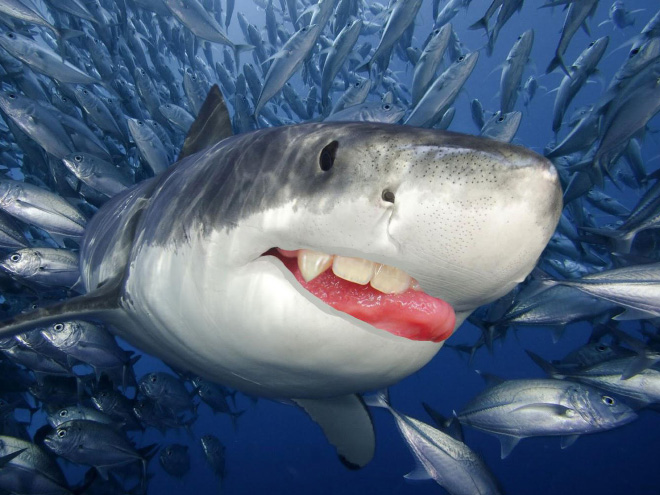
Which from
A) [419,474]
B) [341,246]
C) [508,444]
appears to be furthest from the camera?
[508,444]

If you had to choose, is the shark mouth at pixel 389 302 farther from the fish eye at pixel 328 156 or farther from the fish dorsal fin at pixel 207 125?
the fish dorsal fin at pixel 207 125

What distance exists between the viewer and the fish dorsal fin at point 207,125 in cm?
350

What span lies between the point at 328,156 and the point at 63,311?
148 centimetres

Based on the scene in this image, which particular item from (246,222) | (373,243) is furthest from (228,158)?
(373,243)

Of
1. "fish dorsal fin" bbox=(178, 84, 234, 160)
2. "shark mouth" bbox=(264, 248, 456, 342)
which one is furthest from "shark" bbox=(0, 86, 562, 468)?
"fish dorsal fin" bbox=(178, 84, 234, 160)

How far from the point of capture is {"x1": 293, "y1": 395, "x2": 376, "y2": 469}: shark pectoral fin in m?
2.75

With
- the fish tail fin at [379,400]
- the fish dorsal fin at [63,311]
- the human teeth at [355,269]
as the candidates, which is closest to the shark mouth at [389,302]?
the human teeth at [355,269]

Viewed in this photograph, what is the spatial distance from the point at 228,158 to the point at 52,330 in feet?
10.4

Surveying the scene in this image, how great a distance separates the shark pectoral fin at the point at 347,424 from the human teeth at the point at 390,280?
1.77 m

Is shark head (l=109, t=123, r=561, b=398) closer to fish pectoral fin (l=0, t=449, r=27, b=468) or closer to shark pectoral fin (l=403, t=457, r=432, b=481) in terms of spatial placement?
shark pectoral fin (l=403, t=457, r=432, b=481)

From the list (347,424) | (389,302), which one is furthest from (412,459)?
(389,302)

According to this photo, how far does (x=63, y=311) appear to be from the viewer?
185cm

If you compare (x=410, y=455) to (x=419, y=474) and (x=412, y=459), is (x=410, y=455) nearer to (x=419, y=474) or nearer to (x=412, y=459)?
(x=412, y=459)

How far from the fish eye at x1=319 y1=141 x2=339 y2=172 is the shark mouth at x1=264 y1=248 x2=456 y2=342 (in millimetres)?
241
